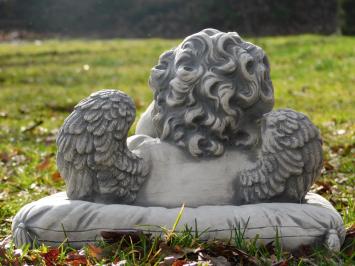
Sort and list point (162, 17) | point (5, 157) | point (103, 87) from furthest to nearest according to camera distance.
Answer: point (162, 17) < point (103, 87) < point (5, 157)

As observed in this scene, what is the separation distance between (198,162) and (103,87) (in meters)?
7.95

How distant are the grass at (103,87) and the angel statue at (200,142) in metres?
0.81

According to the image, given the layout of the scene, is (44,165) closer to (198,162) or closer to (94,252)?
(198,162)

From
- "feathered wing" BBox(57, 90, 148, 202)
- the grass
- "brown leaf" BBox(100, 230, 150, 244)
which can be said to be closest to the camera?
"brown leaf" BBox(100, 230, 150, 244)

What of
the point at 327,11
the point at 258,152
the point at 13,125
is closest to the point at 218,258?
the point at 258,152

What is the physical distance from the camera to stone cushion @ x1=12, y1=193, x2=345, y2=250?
3832mm

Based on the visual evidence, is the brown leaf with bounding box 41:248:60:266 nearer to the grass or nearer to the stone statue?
the stone statue

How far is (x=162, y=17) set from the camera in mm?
26641

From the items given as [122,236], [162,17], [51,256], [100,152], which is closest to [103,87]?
[100,152]

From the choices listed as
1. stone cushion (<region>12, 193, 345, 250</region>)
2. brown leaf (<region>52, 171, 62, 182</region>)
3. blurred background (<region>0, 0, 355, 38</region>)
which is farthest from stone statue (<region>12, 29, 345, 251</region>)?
blurred background (<region>0, 0, 355, 38</region>)

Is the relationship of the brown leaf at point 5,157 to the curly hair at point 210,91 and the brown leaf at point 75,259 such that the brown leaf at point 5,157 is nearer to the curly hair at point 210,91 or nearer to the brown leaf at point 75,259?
the curly hair at point 210,91

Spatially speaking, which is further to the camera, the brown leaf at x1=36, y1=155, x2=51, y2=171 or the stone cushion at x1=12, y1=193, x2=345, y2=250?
the brown leaf at x1=36, y1=155, x2=51, y2=171

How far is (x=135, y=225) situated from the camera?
3.81 meters

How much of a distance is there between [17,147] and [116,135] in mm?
4081
